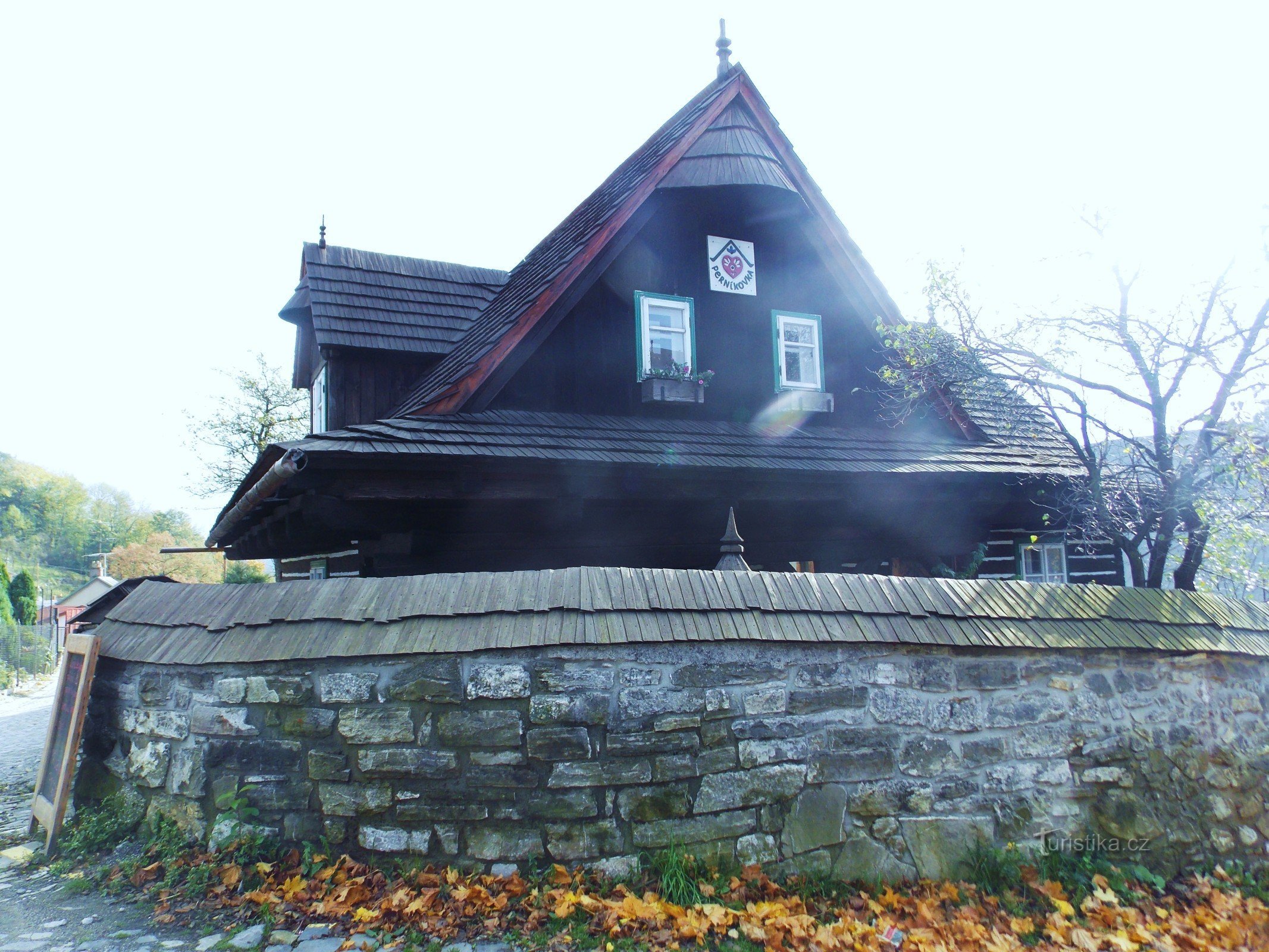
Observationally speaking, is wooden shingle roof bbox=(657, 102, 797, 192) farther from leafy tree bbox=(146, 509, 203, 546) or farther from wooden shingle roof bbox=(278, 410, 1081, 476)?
leafy tree bbox=(146, 509, 203, 546)

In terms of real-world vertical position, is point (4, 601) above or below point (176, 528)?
below

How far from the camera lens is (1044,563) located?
36.3 feet

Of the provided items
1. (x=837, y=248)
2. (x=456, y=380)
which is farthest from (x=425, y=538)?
(x=837, y=248)

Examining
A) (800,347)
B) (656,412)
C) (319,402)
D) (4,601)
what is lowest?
(4,601)

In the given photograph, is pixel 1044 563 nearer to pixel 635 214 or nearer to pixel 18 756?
pixel 635 214

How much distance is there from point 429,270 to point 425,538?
480cm

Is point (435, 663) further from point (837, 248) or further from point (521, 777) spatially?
point (837, 248)

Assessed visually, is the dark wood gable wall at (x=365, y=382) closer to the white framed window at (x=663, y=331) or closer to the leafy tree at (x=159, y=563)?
the white framed window at (x=663, y=331)

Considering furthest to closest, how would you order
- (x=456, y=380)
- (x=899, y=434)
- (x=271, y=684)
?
(x=899, y=434), (x=456, y=380), (x=271, y=684)

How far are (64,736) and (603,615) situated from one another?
11.7 ft

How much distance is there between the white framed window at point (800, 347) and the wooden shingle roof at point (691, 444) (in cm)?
59

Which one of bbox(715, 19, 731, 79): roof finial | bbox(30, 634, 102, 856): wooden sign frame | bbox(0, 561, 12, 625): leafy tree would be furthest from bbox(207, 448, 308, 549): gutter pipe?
bbox(0, 561, 12, 625): leafy tree

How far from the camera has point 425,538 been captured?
7.01 meters

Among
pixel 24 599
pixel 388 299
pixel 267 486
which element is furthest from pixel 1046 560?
pixel 24 599
